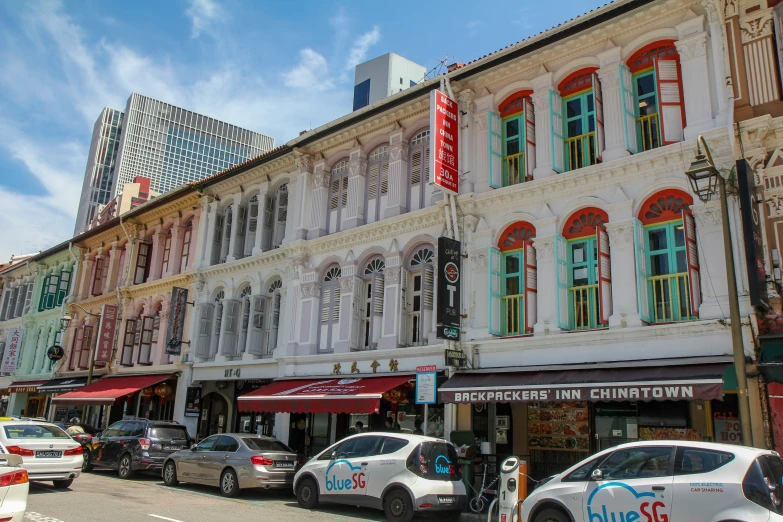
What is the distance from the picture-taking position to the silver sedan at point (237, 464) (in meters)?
14.4

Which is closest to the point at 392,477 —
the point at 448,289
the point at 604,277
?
the point at 448,289

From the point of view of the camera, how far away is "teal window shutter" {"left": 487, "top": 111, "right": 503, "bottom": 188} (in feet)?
55.6

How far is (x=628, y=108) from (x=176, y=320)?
17917mm

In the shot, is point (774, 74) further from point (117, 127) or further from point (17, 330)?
point (117, 127)

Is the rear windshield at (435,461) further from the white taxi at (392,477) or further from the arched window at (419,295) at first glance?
the arched window at (419,295)

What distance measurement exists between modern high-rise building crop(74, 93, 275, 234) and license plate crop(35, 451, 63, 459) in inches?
4635

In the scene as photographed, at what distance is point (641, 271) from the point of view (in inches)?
533

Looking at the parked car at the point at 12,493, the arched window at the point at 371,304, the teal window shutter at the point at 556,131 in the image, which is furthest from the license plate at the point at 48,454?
the teal window shutter at the point at 556,131

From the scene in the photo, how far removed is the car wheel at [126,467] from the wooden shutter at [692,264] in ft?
47.9

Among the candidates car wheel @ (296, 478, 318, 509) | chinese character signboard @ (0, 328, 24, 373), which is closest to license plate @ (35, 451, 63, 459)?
car wheel @ (296, 478, 318, 509)

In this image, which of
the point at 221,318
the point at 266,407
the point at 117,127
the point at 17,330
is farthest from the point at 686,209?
the point at 117,127

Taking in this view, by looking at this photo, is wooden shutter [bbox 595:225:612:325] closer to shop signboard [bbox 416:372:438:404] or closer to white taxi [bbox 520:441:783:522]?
shop signboard [bbox 416:372:438:404]

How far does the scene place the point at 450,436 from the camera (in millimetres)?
14953

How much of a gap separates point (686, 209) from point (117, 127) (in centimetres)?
14066
